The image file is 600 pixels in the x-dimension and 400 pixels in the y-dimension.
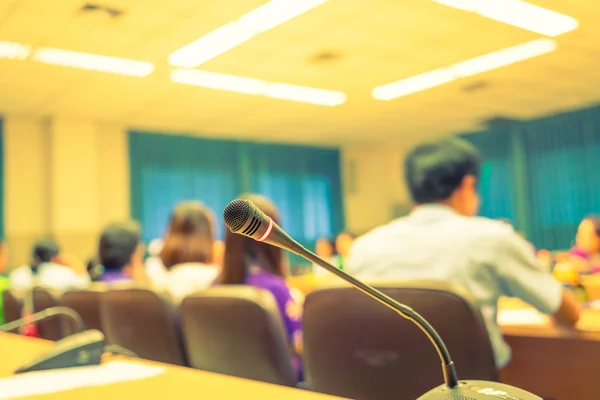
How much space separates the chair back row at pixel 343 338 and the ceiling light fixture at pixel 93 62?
3710mm

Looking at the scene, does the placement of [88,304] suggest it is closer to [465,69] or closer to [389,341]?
[389,341]

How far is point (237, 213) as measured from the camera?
0.57m

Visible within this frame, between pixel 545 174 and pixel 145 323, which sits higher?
pixel 545 174

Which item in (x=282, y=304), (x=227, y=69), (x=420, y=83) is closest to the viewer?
(x=282, y=304)

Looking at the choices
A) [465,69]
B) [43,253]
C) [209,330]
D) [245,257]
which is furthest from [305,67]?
[209,330]

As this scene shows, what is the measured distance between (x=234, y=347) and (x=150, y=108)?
18.5 ft

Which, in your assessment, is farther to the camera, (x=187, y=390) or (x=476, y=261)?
(x=476, y=261)

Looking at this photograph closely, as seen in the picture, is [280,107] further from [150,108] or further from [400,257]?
[400,257]

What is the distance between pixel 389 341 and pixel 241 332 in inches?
22.0

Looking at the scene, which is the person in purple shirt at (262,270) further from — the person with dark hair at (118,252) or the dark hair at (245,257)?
the person with dark hair at (118,252)

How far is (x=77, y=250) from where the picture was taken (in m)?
7.11

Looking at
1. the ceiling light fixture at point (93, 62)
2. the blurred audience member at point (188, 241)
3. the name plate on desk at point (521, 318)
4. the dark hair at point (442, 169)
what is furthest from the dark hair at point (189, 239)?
the ceiling light fixture at point (93, 62)

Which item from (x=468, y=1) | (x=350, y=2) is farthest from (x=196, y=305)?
(x=468, y=1)

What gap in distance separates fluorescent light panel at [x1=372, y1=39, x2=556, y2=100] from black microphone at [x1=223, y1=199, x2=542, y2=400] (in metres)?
5.23
